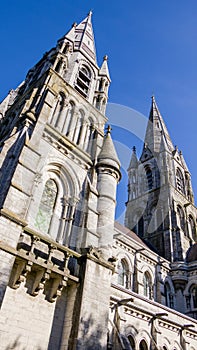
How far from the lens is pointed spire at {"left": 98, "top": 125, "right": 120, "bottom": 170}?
1551 cm

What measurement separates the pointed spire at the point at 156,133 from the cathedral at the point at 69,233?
79.2ft

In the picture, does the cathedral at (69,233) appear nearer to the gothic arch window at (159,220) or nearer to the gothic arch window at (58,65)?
the gothic arch window at (58,65)

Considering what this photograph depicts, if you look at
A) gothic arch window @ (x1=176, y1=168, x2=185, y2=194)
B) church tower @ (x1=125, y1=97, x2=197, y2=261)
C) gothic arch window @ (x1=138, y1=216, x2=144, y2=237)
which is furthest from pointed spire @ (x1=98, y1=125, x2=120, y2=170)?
gothic arch window @ (x1=176, y1=168, x2=185, y2=194)

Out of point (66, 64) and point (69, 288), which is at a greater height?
point (66, 64)

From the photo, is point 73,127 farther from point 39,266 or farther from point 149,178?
point 149,178

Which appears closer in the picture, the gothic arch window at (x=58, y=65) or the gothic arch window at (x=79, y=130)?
the gothic arch window at (x=79, y=130)

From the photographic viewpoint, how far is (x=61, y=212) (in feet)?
43.4

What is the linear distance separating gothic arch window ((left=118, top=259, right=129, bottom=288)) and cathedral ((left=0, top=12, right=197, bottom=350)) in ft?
0.27

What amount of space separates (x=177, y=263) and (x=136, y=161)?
2159 cm

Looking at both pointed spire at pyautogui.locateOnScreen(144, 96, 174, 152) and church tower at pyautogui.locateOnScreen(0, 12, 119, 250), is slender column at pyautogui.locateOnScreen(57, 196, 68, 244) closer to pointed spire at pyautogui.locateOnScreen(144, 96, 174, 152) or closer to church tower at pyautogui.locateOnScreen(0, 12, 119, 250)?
church tower at pyautogui.locateOnScreen(0, 12, 119, 250)

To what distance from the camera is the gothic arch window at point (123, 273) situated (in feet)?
75.2

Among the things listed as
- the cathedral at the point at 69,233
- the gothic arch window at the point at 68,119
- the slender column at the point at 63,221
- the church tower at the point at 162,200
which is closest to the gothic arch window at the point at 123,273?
the cathedral at the point at 69,233

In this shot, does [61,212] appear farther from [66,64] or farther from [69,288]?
[66,64]

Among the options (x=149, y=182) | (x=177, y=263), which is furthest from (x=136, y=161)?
(x=177, y=263)
